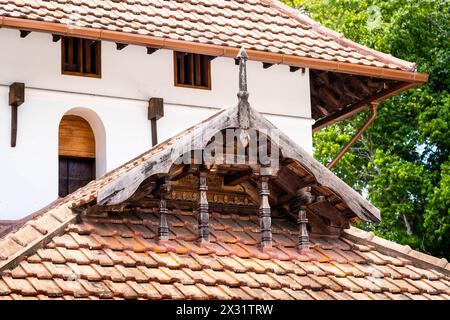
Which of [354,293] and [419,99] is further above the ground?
[419,99]

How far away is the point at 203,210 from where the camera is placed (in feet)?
47.3

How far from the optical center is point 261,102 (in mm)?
17906

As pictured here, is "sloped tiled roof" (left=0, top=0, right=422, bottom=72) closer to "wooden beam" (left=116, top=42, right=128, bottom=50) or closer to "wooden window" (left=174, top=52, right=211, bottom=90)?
"wooden beam" (left=116, top=42, right=128, bottom=50)

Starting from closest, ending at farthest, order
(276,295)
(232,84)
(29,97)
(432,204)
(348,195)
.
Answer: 1. (276,295)
2. (348,195)
3. (29,97)
4. (232,84)
5. (432,204)

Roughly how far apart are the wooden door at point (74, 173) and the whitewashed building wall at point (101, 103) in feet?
0.43

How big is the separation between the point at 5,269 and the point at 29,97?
13.0 feet

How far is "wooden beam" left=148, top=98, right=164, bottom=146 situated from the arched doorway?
0.72m

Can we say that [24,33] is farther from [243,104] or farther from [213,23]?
[243,104]

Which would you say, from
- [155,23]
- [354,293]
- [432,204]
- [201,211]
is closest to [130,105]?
[155,23]

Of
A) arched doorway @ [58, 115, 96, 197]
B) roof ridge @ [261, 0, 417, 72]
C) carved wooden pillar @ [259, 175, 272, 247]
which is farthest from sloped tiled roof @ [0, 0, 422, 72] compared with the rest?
carved wooden pillar @ [259, 175, 272, 247]

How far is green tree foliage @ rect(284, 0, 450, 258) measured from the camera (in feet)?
86.0

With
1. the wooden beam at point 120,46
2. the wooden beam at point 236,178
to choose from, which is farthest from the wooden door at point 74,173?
the wooden beam at point 236,178

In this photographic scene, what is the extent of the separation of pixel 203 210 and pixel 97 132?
3.01 metres

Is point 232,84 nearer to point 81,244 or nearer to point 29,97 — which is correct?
point 29,97
